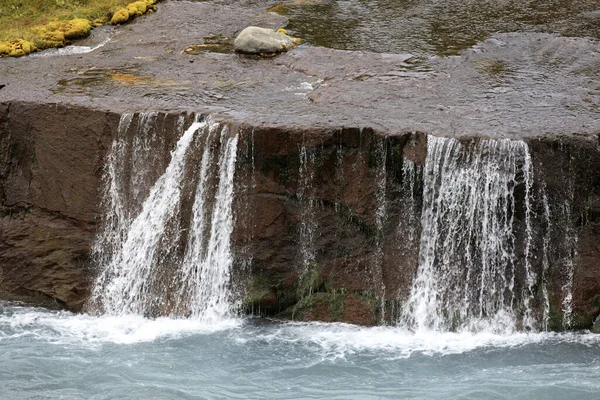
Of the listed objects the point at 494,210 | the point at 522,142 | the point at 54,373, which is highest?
the point at 522,142

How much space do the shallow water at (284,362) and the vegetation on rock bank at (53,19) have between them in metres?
5.37

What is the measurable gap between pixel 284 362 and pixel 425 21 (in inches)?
291

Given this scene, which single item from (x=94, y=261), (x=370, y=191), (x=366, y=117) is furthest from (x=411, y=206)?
(x=94, y=261)

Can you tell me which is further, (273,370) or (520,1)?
(520,1)

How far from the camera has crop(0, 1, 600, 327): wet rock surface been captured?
10.5 metres

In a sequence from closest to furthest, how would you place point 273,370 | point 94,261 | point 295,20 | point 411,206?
point 273,370 < point 411,206 < point 94,261 < point 295,20

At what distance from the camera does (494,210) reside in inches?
408

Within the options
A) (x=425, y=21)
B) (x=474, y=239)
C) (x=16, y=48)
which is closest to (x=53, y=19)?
(x=16, y=48)

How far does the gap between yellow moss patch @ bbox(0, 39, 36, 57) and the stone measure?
3162 mm

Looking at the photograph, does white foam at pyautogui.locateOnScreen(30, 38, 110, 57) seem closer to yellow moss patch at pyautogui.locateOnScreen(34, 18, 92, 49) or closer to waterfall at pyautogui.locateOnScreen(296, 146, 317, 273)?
yellow moss patch at pyautogui.locateOnScreen(34, 18, 92, 49)

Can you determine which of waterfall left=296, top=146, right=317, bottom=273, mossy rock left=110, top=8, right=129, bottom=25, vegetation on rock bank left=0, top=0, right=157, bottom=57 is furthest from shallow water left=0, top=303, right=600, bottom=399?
mossy rock left=110, top=8, right=129, bottom=25

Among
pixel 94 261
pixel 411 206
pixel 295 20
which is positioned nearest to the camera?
pixel 411 206

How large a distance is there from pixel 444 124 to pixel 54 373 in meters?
5.08

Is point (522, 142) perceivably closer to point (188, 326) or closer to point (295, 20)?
point (188, 326)
